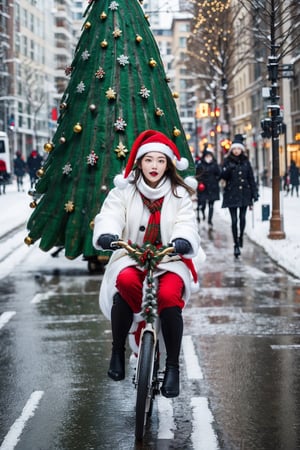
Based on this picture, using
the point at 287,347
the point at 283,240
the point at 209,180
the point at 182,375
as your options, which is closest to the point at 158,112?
the point at 287,347

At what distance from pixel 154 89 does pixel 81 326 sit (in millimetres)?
4809

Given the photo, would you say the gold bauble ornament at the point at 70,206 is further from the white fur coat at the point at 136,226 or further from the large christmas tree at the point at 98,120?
the white fur coat at the point at 136,226

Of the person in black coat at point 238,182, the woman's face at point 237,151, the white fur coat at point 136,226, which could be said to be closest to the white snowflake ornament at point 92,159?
the person in black coat at point 238,182

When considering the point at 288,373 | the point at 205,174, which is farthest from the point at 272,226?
the point at 288,373

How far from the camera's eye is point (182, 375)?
286 inches

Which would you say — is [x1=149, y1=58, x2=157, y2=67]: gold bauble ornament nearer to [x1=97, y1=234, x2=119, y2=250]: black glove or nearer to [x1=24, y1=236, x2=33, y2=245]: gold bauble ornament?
[x1=24, y1=236, x2=33, y2=245]: gold bauble ornament

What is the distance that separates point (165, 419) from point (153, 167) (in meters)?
→ 1.64

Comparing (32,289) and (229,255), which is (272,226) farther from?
(32,289)

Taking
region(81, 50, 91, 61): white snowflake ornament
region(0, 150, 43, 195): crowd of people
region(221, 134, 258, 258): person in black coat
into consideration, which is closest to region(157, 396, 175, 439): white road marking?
region(81, 50, 91, 61): white snowflake ornament

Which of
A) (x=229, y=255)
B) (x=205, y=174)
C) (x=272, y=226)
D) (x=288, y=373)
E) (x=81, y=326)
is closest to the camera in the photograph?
(x=288, y=373)

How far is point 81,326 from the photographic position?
945 cm

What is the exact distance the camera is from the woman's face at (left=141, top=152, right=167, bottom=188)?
19.5 ft

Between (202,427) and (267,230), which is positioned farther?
(267,230)

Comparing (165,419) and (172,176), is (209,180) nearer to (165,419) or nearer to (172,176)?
(172,176)
